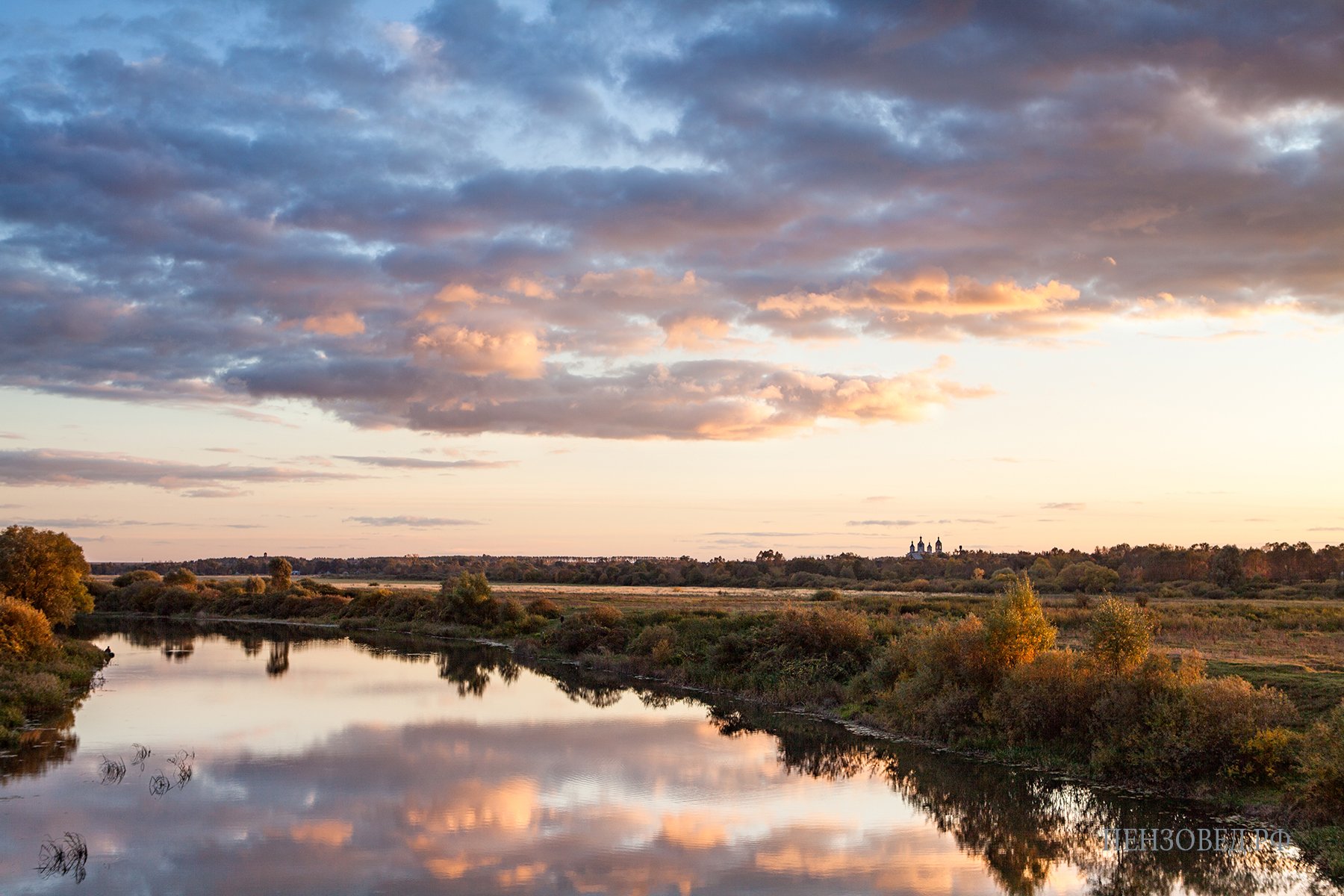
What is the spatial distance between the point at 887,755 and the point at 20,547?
139 feet

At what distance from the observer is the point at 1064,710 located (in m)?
23.2

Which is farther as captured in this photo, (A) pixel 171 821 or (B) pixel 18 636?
(B) pixel 18 636

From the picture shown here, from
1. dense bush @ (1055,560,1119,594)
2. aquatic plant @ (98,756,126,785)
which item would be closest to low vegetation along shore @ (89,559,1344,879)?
aquatic plant @ (98,756,126,785)

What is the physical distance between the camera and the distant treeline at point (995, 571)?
8662 cm

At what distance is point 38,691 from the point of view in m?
30.3

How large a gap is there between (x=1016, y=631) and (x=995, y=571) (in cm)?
9290

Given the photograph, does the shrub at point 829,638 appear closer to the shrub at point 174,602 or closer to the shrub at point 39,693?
the shrub at point 39,693

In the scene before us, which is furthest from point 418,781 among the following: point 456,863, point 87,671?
point 87,671

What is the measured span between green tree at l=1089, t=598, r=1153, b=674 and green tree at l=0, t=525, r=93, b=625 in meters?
45.2

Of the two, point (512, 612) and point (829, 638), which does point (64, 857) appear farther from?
point (512, 612)

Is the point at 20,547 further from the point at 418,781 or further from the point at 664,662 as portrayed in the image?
the point at 418,781

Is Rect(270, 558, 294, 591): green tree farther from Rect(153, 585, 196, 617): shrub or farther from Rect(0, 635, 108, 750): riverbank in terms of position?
Rect(0, 635, 108, 750): riverbank

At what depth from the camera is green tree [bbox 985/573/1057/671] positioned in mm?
25125

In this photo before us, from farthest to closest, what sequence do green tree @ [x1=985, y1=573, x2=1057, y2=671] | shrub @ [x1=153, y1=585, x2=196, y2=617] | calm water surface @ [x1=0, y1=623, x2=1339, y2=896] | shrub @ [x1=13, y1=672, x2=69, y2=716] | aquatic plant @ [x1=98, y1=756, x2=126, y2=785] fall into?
1. shrub @ [x1=153, y1=585, x2=196, y2=617]
2. shrub @ [x1=13, y1=672, x2=69, y2=716]
3. green tree @ [x1=985, y1=573, x2=1057, y2=671]
4. aquatic plant @ [x1=98, y1=756, x2=126, y2=785]
5. calm water surface @ [x1=0, y1=623, x2=1339, y2=896]
